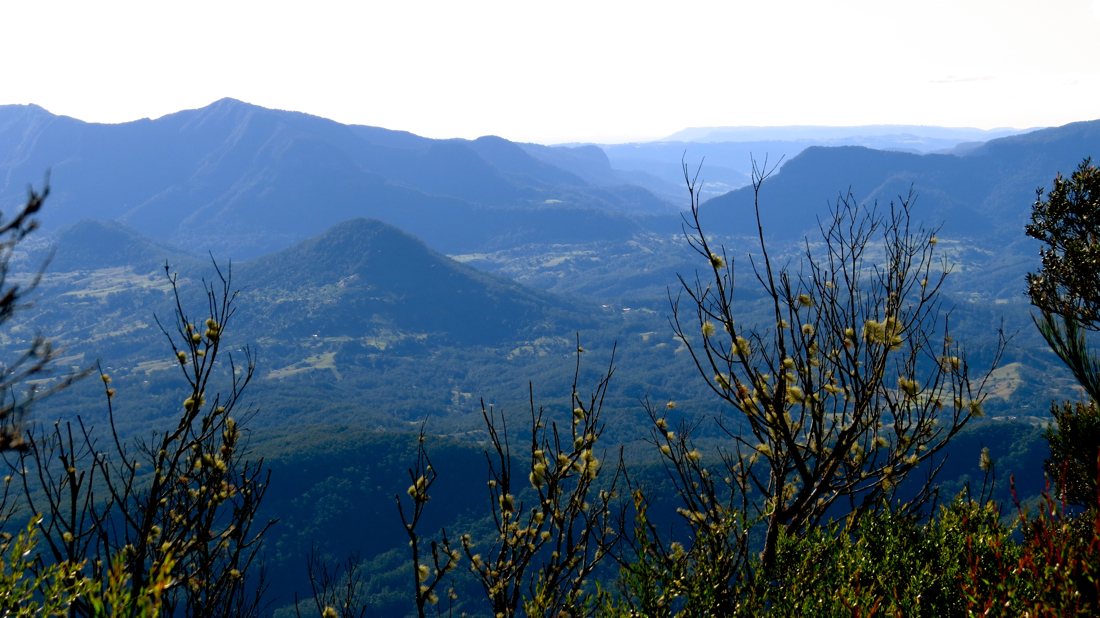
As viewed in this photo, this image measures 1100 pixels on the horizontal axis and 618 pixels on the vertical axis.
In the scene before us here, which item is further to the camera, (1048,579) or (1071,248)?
(1071,248)

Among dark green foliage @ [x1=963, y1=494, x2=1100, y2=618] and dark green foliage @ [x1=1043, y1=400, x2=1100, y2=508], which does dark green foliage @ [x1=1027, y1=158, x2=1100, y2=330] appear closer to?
dark green foliage @ [x1=1043, y1=400, x2=1100, y2=508]

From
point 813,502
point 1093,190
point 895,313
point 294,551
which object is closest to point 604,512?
point 813,502

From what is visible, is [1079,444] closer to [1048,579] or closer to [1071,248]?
[1071,248]

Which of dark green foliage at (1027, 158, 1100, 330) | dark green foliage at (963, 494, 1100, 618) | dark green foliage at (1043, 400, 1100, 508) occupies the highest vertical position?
dark green foliage at (1027, 158, 1100, 330)

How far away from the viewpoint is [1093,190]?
13961 mm

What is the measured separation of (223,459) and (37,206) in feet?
11.1

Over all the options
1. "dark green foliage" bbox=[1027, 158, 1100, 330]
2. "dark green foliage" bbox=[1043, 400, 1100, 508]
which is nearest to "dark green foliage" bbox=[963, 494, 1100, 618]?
"dark green foliage" bbox=[1043, 400, 1100, 508]

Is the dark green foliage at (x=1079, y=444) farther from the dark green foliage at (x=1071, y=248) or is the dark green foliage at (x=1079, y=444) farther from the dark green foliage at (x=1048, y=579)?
the dark green foliage at (x=1048, y=579)

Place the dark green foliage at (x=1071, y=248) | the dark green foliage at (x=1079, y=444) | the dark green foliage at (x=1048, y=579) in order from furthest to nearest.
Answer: the dark green foliage at (x=1071, y=248) < the dark green foliage at (x=1079, y=444) < the dark green foliage at (x=1048, y=579)

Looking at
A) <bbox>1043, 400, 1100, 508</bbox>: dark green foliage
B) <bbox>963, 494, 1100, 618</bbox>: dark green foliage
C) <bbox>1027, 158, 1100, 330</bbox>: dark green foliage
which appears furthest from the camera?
<bbox>1027, 158, 1100, 330</bbox>: dark green foliage

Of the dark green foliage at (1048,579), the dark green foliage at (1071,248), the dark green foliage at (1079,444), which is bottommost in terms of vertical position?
the dark green foliage at (1079,444)

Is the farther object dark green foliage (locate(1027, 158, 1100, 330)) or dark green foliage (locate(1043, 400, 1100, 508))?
dark green foliage (locate(1027, 158, 1100, 330))

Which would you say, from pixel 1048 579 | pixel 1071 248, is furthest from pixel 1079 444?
pixel 1048 579

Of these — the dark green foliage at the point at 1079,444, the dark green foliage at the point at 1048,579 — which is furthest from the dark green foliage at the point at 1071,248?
the dark green foliage at the point at 1048,579
